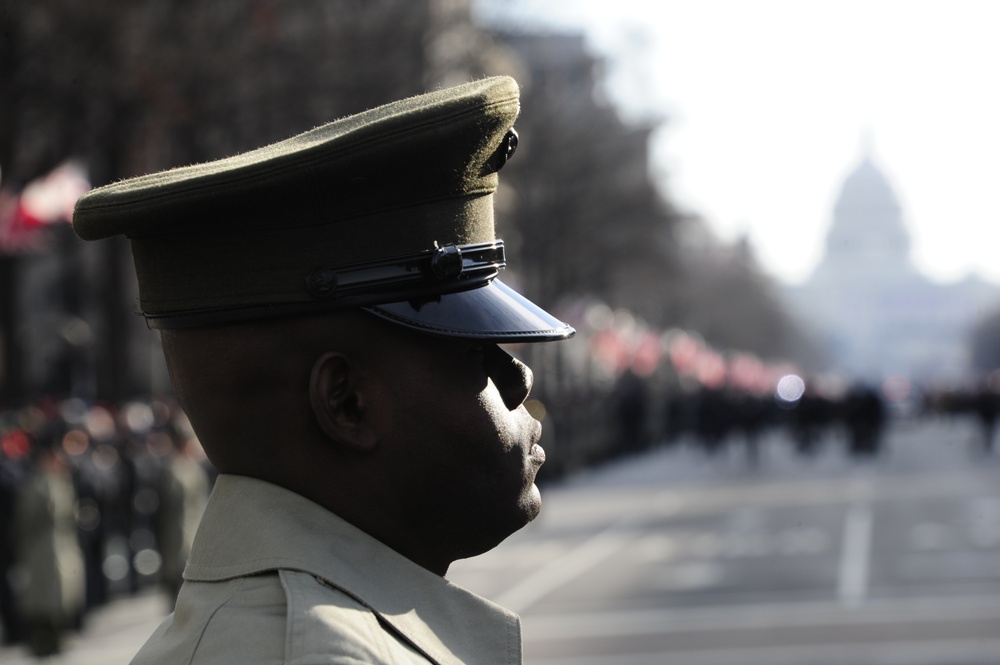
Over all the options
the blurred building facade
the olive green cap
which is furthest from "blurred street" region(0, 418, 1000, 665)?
the blurred building facade

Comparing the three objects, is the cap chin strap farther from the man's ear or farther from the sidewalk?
the sidewalk

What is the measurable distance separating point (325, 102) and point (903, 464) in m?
24.7

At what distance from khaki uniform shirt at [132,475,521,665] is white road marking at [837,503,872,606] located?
1518cm

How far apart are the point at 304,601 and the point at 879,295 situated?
191 meters

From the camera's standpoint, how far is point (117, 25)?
19891 millimetres

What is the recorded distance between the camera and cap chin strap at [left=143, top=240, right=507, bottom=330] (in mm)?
2180

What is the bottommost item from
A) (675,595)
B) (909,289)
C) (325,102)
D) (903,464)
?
(909,289)

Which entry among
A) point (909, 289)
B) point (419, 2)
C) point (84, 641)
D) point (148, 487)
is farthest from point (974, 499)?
point (909, 289)

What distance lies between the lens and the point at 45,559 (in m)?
14.4

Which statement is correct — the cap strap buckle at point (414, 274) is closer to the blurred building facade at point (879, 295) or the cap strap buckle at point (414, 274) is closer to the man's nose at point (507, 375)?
the man's nose at point (507, 375)

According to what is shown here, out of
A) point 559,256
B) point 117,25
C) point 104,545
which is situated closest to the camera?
point 104,545

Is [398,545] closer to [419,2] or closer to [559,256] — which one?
[419,2]

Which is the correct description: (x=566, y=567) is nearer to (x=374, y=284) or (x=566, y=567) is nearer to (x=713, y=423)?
(x=374, y=284)

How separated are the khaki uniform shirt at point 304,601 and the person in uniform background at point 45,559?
41.0ft
